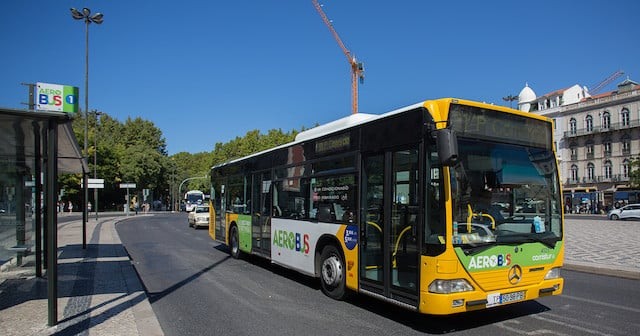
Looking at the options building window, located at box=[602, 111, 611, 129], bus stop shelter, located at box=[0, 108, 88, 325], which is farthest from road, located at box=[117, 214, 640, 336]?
building window, located at box=[602, 111, 611, 129]

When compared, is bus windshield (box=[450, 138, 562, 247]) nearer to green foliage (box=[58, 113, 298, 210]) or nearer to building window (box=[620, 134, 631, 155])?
green foliage (box=[58, 113, 298, 210])

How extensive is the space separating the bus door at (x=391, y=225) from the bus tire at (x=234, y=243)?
6.82 metres

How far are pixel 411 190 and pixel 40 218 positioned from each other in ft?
26.6

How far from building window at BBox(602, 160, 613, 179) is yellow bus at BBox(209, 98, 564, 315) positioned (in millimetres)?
69693

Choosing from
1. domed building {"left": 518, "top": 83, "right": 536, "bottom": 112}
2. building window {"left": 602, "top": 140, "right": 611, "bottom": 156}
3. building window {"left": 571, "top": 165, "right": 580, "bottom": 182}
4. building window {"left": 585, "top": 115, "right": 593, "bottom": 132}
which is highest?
domed building {"left": 518, "top": 83, "right": 536, "bottom": 112}

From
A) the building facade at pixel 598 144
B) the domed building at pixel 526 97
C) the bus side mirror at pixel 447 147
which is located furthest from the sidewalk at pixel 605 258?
the domed building at pixel 526 97

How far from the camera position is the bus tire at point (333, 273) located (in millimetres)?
7906

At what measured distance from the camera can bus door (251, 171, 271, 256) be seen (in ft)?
36.4

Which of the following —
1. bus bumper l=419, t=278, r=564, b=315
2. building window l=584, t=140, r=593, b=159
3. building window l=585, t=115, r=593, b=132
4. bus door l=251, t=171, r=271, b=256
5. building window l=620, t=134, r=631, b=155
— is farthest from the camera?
building window l=584, t=140, r=593, b=159

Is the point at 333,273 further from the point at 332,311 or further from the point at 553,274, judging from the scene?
the point at 553,274

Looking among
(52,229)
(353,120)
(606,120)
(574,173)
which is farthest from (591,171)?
(52,229)

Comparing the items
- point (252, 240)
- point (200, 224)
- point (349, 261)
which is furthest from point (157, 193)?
point (349, 261)

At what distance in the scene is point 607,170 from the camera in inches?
2616

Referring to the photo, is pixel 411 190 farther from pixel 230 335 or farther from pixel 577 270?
pixel 577 270
